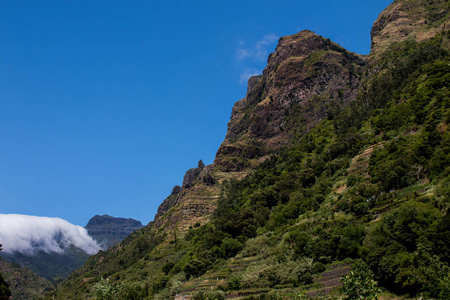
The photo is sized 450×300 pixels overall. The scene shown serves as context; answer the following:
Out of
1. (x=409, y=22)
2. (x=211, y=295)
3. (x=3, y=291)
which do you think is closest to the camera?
(x=3, y=291)

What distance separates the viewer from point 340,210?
206 ft

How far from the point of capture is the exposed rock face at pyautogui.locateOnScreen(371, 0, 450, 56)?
148725mm

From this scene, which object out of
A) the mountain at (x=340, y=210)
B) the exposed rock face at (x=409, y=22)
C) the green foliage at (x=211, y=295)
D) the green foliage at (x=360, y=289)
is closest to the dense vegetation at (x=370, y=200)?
the mountain at (x=340, y=210)

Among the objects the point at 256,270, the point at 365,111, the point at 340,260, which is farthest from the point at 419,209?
the point at 365,111

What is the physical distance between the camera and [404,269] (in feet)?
117

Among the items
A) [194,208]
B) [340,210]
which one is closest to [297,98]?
[194,208]

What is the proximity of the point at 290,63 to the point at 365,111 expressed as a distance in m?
89.7

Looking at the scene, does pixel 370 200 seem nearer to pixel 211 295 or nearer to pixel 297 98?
pixel 211 295

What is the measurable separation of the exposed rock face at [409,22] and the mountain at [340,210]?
2.81 ft

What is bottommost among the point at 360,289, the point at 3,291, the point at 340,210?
the point at 360,289

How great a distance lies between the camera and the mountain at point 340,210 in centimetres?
4000

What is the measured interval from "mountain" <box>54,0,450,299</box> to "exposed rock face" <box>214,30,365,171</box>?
1336 millimetres

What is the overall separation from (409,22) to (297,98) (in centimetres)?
6274

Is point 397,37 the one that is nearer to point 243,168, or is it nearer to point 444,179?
point 243,168
